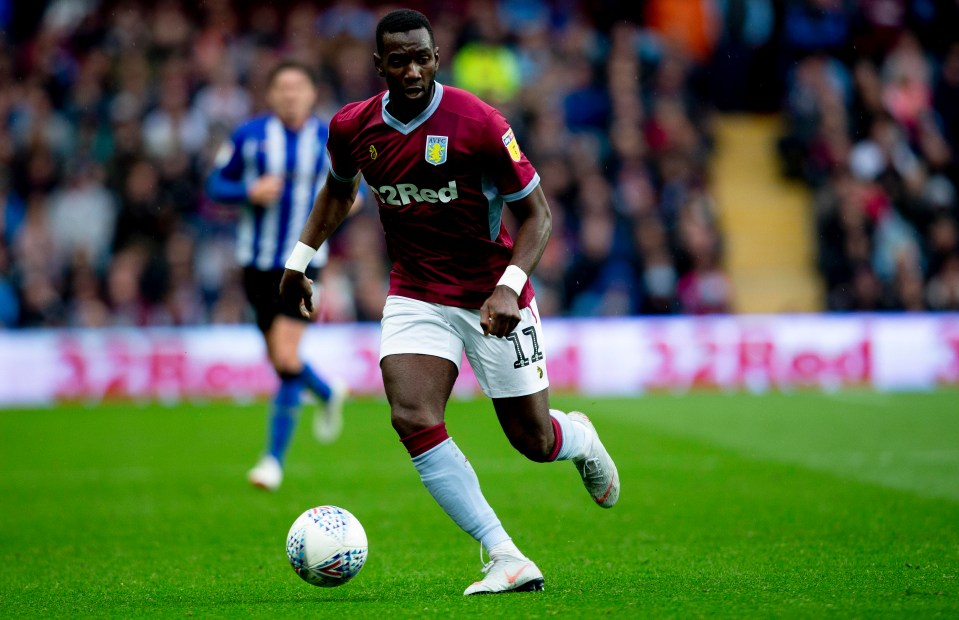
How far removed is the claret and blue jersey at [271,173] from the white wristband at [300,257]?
3198 mm

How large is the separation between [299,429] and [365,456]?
2.48m

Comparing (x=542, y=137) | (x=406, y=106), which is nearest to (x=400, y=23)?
(x=406, y=106)

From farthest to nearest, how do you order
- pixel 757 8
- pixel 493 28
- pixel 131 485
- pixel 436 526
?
pixel 757 8 < pixel 493 28 < pixel 131 485 < pixel 436 526

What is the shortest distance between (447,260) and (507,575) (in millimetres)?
1328

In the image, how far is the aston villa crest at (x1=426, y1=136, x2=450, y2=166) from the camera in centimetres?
541

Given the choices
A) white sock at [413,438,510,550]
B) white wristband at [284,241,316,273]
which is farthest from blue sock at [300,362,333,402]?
white sock at [413,438,510,550]

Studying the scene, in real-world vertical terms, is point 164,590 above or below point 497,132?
below

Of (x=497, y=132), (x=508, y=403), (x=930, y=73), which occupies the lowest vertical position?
(x=508, y=403)

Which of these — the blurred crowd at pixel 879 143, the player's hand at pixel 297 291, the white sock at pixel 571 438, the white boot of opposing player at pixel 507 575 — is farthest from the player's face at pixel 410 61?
the blurred crowd at pixel 879 143

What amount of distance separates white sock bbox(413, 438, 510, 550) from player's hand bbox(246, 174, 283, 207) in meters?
3.89

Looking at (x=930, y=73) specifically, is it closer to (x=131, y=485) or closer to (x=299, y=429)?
(x=299, y=429)

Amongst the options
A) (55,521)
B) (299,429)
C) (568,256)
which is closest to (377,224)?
(568,256)

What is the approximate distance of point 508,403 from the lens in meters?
5.68

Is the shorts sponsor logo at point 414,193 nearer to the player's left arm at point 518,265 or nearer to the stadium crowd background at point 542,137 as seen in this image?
the player's left arm at point 518,265
